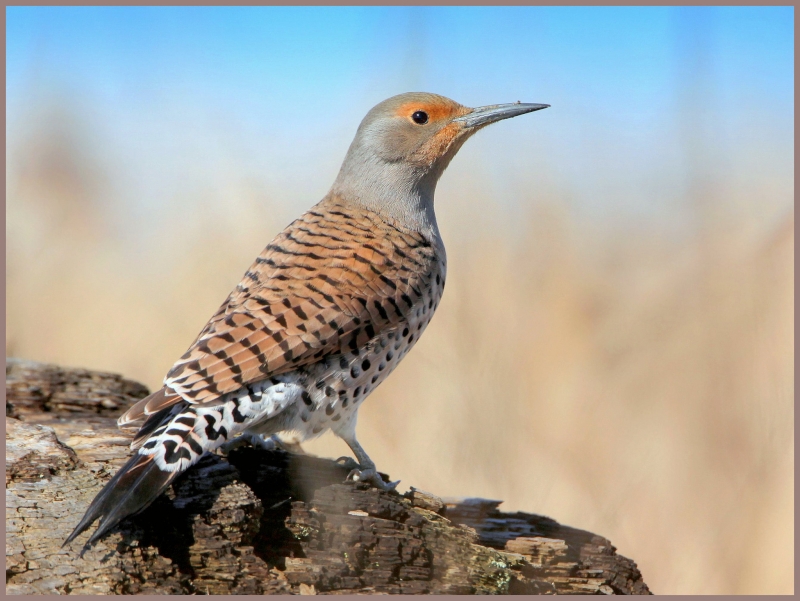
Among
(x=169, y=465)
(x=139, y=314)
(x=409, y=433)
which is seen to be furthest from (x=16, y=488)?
(x=139, y=314)

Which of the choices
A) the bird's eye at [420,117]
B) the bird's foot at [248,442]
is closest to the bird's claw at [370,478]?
the bird's foot at [248,442]

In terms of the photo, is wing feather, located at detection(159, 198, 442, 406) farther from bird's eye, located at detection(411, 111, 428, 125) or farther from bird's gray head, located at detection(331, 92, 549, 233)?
bird's eye, located at detection(411, 111, 428, 125)

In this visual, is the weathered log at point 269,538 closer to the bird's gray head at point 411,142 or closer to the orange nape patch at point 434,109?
the bird's gray head at point 411,142

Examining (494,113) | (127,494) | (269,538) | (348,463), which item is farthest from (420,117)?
(127,494)

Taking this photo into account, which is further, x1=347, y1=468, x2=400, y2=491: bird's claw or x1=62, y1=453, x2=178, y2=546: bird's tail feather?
x1=347, y1=468, x2=400, y2=491: bird's claw

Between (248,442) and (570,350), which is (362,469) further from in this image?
(570,350)

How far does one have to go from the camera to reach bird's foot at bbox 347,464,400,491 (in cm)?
414

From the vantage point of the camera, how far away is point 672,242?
5441 millimetres

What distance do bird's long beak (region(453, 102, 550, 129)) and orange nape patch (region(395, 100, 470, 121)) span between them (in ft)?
0.14

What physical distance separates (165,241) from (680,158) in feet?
11.6

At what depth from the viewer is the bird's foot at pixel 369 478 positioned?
4.14 m

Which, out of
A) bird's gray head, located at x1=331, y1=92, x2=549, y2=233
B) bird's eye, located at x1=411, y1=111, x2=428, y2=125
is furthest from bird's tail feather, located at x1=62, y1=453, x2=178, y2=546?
bird's eye, located at x1=411, y1=111, x2=428, y2=125

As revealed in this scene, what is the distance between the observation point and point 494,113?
5043 millimetres

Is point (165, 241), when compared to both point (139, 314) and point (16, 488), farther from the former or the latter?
point (16, 488)
